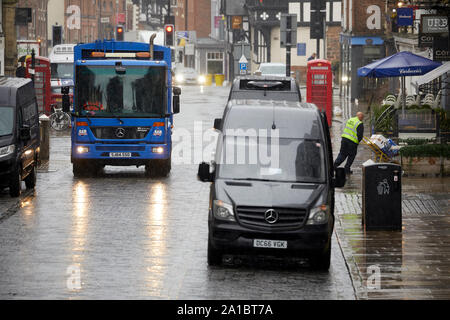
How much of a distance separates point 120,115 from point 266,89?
5954 millimetres

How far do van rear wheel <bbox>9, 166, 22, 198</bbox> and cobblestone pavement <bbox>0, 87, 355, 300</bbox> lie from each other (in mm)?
243

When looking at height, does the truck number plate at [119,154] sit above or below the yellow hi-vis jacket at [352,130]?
below

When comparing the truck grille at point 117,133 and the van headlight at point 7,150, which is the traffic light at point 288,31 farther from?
the van headlight at point 7,150

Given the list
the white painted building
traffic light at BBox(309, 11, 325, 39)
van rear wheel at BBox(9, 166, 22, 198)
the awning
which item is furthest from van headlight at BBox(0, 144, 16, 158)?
the white painted building

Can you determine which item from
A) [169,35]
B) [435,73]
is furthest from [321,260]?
[169,35]

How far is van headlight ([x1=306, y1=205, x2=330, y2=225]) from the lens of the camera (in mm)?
13680

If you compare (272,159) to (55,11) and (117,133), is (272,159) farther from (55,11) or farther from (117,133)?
(55,11)

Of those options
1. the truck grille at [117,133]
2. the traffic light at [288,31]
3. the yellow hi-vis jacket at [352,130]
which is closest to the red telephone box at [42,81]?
the traffic light at [288,31]

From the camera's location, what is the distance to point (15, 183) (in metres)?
21.0

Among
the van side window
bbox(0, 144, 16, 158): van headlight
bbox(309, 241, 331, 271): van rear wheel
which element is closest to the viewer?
bbox(309, 241, 331, 271): van rear wheel

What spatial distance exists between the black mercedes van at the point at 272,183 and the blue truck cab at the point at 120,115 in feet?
31.7

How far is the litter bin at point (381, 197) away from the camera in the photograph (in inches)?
670

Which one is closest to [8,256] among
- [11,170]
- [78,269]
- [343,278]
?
[78,269]

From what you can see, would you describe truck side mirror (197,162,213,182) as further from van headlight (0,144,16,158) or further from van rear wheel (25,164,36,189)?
van rear wheel (25,164,36,189)
